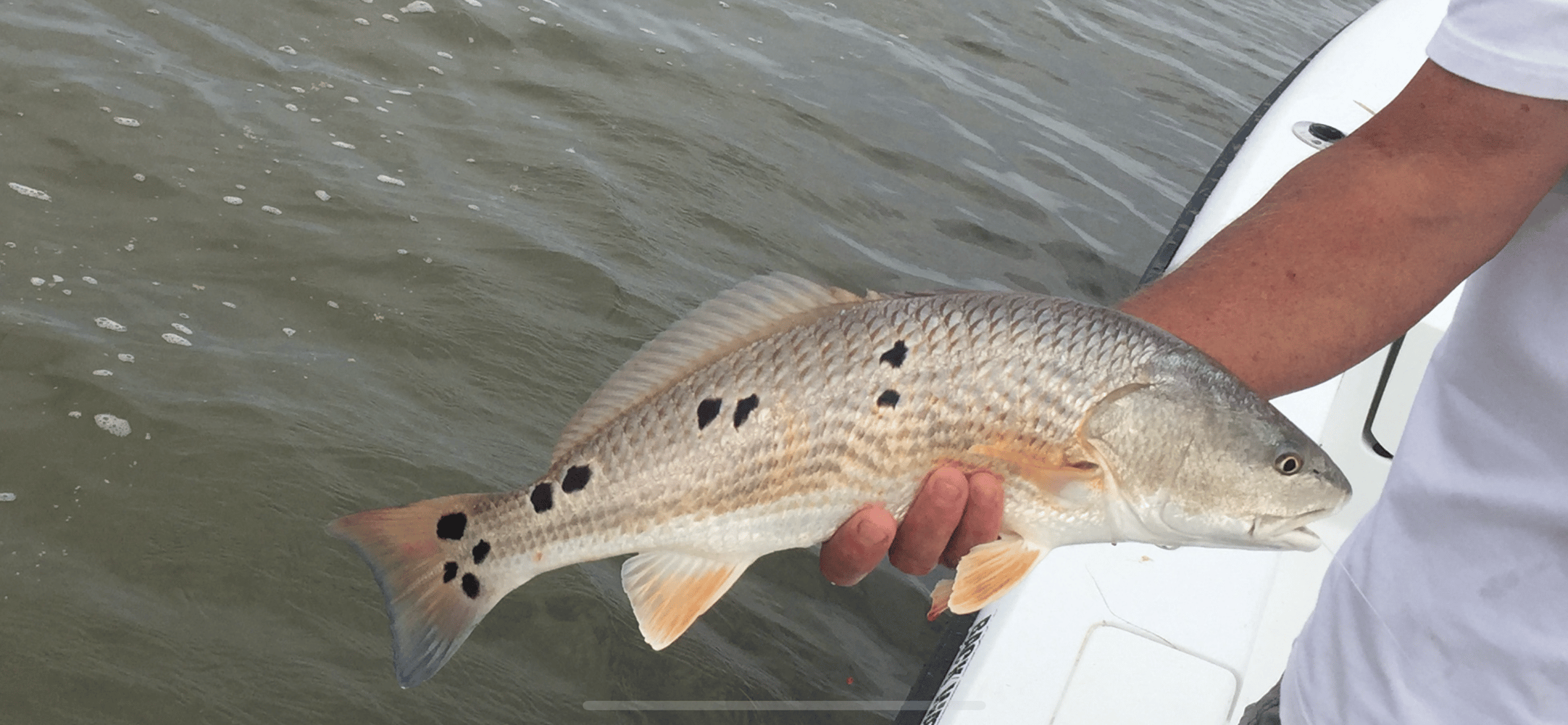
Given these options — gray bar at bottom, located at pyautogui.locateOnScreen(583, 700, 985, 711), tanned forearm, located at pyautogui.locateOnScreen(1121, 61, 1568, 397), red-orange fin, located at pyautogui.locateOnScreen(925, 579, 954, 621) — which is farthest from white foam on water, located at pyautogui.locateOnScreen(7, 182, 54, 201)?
tanned forearm, located at pyautogui.locateOnScreen(1121, 61, 1568, 397)

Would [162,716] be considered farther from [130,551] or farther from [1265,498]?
[1265,498]

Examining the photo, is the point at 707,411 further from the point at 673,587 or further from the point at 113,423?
the point at 113,423

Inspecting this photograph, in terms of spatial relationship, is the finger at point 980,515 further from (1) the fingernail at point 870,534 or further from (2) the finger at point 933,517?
(1) the fingernail at point 870,534

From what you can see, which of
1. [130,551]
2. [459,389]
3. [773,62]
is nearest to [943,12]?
[773,62]

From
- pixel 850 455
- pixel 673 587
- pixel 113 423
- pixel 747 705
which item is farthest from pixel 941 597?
pixel 113 423

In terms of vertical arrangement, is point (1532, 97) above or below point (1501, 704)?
above

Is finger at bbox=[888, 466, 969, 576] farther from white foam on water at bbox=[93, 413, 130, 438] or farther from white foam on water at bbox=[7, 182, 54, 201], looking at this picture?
white foam on water at bbox=[7, 182, 54, 201]
